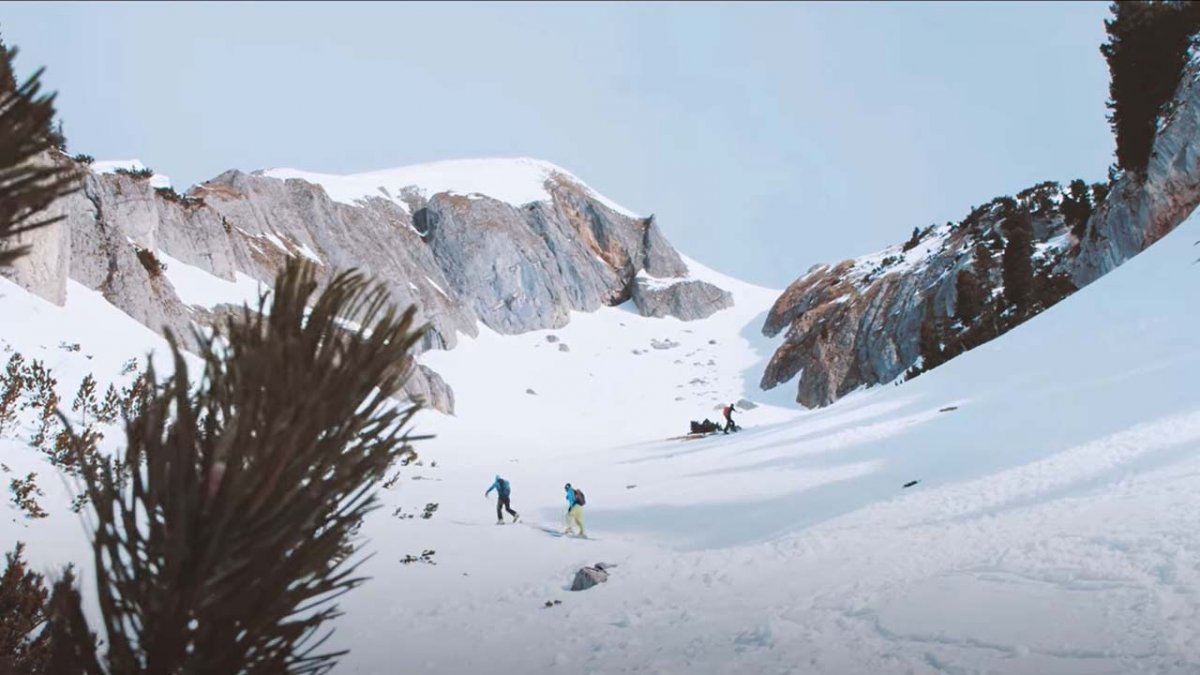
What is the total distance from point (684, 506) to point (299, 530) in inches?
682

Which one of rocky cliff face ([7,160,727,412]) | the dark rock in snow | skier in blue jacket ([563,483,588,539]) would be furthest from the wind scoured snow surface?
the dark rock in snow

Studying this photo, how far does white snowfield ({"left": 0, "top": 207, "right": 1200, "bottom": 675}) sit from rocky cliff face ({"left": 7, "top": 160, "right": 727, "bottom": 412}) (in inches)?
183

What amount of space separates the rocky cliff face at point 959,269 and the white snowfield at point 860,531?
17.7ft

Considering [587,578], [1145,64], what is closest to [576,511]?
[587,578]

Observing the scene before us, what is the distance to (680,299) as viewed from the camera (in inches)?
3472

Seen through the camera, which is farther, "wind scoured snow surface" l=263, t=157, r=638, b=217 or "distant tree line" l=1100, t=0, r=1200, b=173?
"wind scoured snow surface" l=263, t=157, r=638, b=217

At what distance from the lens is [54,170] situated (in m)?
2.36

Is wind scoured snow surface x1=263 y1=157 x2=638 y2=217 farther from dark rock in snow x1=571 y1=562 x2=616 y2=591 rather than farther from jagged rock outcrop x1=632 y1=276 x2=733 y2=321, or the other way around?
dark rock in snow x1=571 y1=562 x2=616 y2=591

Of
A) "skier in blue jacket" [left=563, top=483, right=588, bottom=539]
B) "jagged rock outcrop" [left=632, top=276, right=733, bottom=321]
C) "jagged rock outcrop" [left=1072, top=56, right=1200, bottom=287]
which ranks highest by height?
"jagged rock outcrop" [left=632, top=276, right=733, bottom=321]

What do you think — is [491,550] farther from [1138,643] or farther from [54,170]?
[54,170]

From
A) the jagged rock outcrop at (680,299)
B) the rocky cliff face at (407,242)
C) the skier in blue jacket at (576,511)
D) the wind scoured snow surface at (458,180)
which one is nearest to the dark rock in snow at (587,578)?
the skier in blue jacket at (576,511)

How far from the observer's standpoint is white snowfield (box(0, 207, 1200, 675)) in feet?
27.7

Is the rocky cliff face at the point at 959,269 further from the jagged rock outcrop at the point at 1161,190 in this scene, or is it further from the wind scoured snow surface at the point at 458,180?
the wind scoured snow surface at the point at 458,180

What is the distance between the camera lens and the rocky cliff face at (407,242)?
105 ft
